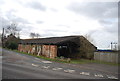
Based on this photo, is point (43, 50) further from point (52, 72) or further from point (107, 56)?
point (52, 72)

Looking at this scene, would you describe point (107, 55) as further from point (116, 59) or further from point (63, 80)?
point (63, 80)

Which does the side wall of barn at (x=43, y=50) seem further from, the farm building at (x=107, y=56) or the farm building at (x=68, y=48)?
the farm building at (x=107, y=56)

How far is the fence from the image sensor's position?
71.0 feet

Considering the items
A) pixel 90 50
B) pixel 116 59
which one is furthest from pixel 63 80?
pixel 90 50

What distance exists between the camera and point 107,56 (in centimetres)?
2267

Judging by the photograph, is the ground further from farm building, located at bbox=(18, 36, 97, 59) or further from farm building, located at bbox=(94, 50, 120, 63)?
farm building, located at bbox=(18, 36, 97, 59)

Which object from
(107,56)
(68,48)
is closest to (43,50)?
(68,48)

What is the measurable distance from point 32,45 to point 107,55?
18.5 meters

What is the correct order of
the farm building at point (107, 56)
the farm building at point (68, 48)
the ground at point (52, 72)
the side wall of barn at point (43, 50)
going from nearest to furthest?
the ground at point (52, 72), the farm building at point (107, 56), the side wall of barn at point (43, 50), the farm building at point (68, 48)

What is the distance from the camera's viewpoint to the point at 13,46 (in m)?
50.4

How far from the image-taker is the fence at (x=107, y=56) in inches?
852

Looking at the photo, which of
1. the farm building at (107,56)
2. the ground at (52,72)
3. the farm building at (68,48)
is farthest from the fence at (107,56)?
the ground at (52,72)

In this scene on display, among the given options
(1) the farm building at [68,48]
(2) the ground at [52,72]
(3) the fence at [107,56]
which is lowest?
(2) the ground at [52,72]

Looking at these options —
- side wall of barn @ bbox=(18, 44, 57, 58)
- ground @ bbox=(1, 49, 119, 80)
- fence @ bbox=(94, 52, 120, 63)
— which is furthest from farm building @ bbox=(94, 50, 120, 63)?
side wall of barn @ bbox=(18, 44, 57, 58)
